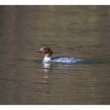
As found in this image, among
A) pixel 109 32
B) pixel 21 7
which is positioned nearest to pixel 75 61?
pixel 109 32

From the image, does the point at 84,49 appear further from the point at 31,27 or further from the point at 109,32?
the point at 31,27

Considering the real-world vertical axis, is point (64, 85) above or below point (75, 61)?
below

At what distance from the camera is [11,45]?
18312mm

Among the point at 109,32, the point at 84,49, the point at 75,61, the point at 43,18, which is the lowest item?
the point at 75,61

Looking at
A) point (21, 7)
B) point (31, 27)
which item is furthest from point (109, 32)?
point (21, 7)

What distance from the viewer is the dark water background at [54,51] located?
11086mm

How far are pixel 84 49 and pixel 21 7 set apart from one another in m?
13.3

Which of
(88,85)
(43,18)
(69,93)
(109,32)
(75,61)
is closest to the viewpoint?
(69,93)

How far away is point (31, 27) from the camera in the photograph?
23969 mm

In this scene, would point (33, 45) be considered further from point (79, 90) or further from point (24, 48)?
point (79, 90)

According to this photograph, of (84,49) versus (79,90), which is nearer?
(79,90)

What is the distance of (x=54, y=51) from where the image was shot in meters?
17.4

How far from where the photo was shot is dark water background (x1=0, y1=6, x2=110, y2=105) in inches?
436

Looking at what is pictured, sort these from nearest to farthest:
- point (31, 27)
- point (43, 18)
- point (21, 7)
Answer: point (31, 27)
point (43, 18)
point (21, 7)
